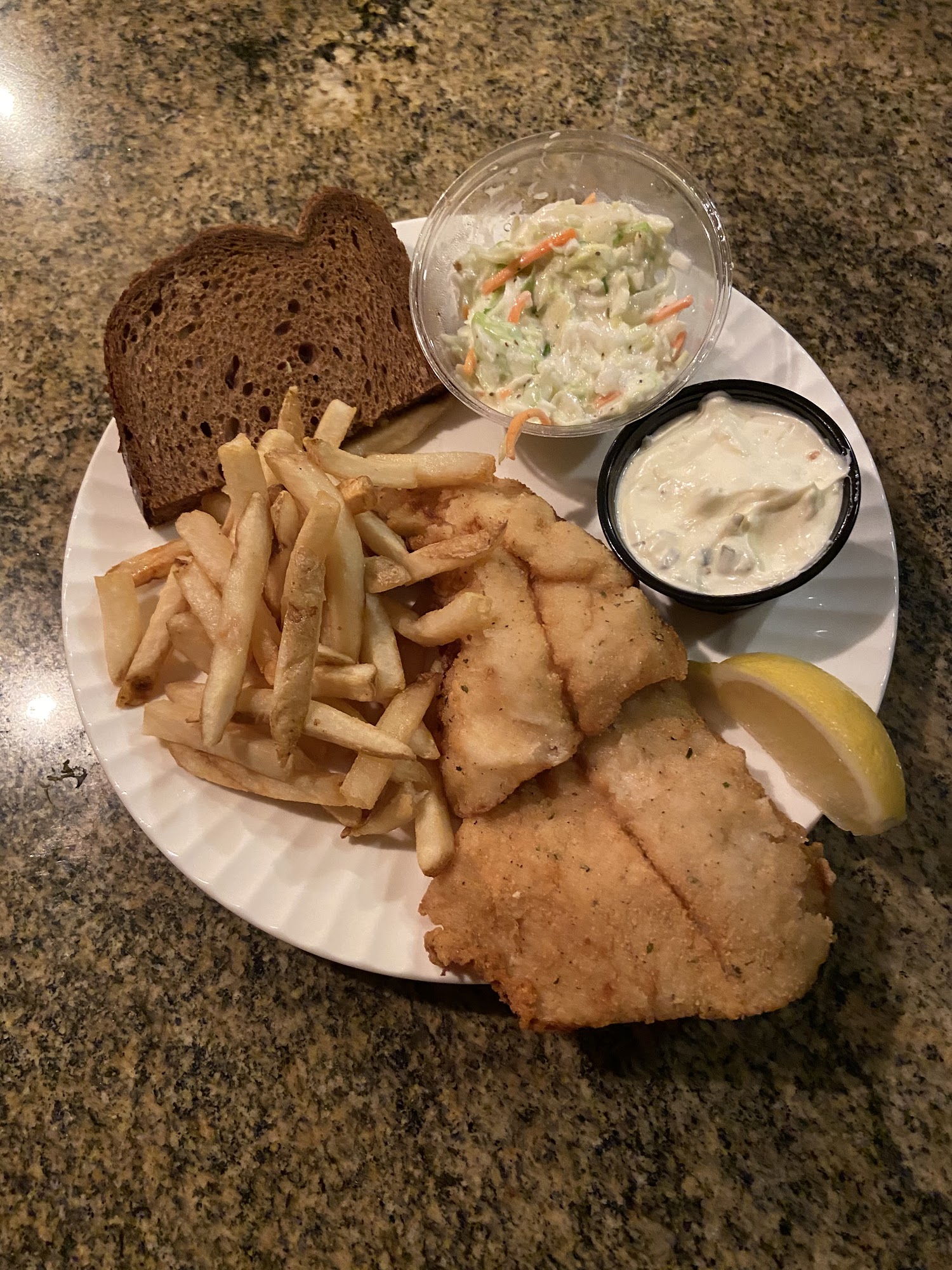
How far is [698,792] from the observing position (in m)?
1.80

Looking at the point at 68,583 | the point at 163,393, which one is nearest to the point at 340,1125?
the point at 68,583

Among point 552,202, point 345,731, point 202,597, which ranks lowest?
point 345,731

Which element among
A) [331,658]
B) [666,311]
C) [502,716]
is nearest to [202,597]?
[331,658]

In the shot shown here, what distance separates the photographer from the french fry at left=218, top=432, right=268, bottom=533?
1785 millimetres

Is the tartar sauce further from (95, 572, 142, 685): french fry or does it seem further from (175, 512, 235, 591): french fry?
(95, 572, 142, 685): french fry

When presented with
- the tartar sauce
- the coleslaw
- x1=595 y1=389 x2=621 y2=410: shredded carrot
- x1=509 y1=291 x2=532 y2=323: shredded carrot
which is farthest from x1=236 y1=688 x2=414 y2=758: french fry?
x1=509 y1=291 x2=532 y2=323: shredded carrot

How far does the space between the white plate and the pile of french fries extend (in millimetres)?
86

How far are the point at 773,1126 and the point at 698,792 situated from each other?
819 millimetres

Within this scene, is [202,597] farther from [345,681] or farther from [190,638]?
[345,681]

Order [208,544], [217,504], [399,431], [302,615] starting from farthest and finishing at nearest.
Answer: [399,431]
[217,504]
[208,544]
[302,615]

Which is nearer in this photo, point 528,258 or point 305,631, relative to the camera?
point 305,631

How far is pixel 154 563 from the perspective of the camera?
2082mm

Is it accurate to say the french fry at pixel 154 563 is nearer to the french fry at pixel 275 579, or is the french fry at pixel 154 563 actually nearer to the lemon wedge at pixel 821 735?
the french fry at pixel 275 579

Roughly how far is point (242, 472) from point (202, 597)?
11.2 inches
